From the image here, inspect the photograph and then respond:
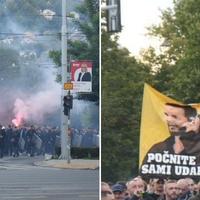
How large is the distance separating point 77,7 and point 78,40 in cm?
144

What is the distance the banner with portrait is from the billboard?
19015mm

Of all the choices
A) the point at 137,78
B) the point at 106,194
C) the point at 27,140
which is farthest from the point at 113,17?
the point at 27,140

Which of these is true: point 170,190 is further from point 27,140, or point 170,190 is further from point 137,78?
point 27,140

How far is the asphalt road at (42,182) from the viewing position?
17953 millimetres

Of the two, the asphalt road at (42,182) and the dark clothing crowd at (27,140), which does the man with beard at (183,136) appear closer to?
the asphalt road at (42,182)

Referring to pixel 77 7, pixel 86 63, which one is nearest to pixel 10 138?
pixel 86 63

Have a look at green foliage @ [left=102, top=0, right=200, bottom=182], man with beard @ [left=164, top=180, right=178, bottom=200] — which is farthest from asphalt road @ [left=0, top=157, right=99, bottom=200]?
man with beard @ [left=164, top=180, right=178, bottom=200]

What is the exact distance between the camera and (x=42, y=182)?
2120cm

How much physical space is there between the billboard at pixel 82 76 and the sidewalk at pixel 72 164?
9.83 feet

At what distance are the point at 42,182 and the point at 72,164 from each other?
5947mm

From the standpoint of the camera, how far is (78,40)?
2923 cm

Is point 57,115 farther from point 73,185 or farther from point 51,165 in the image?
point 73,185

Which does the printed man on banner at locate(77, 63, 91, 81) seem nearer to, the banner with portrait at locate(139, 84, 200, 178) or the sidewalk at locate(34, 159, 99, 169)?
the sidewalk at locate(34, 159, 99, 169)

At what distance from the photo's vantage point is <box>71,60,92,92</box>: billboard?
28.3 metres
